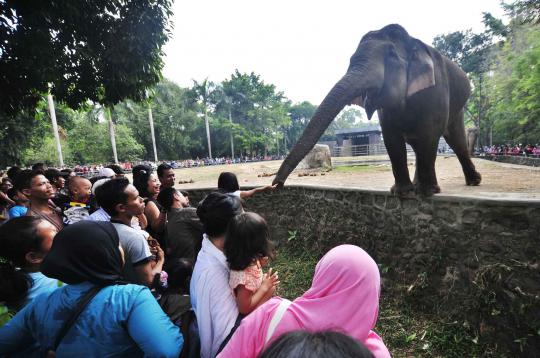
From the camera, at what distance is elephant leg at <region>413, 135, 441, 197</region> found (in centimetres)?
379

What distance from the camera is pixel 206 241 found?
6.48ft

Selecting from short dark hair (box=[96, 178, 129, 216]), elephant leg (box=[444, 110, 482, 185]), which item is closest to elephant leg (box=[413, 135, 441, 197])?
elephant leg (box=[444, 110, 482, 185])

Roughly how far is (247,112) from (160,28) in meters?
42.2

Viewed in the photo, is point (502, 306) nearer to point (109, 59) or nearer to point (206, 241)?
point (206, 241)

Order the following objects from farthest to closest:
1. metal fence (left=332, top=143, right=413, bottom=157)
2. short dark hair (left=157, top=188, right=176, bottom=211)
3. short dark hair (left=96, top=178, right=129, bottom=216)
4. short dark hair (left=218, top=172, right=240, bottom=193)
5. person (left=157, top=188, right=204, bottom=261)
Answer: metal fence (left=332, top=143, right=413, bottom=157) → short dark hair (left=218, top=172, right=240, bottom=193) → short dark hair (left=157, top=188, right=176, bottom=211) → person (left=157, top=188, right=204, bottom=261) → short dark hair (left=96, top=178, right=129, bottom=216)

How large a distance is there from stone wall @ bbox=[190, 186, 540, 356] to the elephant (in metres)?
0.43

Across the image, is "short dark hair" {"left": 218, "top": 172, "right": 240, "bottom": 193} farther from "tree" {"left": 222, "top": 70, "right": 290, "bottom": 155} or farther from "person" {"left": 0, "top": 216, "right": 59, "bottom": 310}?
"tree" {"left": 222, "top": 70, "right": 290, "bottom": 155}

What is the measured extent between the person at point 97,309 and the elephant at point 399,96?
7.14 feet

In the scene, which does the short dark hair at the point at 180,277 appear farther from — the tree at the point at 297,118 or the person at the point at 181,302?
the tree at the point at 297,118

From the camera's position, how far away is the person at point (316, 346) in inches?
30.6

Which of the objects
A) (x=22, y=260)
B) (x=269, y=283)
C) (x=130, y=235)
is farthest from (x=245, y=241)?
(x=22, y=260)

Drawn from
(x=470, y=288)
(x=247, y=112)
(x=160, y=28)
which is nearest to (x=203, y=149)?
(x=247, y=112)

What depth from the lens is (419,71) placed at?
357cm

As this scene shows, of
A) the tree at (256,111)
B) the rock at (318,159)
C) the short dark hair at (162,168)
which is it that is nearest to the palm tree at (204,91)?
the tree at (256,111)
